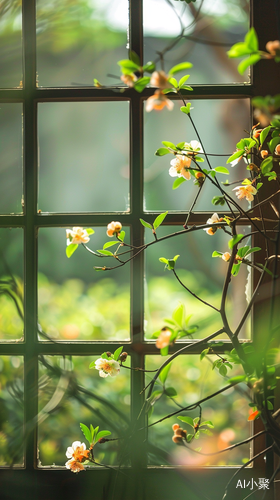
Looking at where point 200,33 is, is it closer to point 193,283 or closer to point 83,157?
point 83,157

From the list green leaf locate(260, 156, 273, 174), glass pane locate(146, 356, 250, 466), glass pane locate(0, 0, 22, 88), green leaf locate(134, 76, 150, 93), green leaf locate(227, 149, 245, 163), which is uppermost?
glass pane locate(0, 0, 22, 88)

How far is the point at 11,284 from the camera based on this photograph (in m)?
1.05

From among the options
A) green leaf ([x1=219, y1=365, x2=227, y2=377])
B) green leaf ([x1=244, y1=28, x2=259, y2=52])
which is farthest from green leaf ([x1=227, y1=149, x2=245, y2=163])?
green leaf ([x1=219, y1=365, x2=227, y2=377])

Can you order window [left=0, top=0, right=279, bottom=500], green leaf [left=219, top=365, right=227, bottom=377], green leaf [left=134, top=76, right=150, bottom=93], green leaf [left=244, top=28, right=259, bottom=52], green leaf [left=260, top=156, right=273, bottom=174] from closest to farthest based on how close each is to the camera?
1. green leaf [left=244, top=28, right=259, bottom=52]
2. green leaf [left=134, top=76, right=150, bottom=93]
3. green leaf [left=260, top=156, right=273, bottom=174]
4. green leaf [left=219, top=365, right=227, bottom=377]
5. window [left=0, top=0, right=279, bottom=500]

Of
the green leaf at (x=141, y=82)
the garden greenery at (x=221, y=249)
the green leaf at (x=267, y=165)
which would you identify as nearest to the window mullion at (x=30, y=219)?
the garden greenery at (x=221, y=249)

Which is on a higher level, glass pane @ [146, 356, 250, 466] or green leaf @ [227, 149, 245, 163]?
green leaf @ [227, 149, 245, 163]

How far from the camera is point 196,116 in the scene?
1.05m

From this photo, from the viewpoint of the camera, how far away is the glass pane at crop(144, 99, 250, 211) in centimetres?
105

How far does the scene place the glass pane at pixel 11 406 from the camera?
3.34 feet

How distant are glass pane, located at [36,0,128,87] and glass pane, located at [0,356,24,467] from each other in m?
0.96

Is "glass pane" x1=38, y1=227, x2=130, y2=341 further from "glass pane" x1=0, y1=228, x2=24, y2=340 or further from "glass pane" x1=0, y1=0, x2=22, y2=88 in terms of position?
"glass pane" x1=0, y1=0, x2=22, y2=88

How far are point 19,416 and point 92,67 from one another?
120cm

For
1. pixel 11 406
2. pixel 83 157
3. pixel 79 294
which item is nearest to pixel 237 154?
pixel 83 157

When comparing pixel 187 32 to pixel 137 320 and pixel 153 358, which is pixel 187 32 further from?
pixel 153 358
